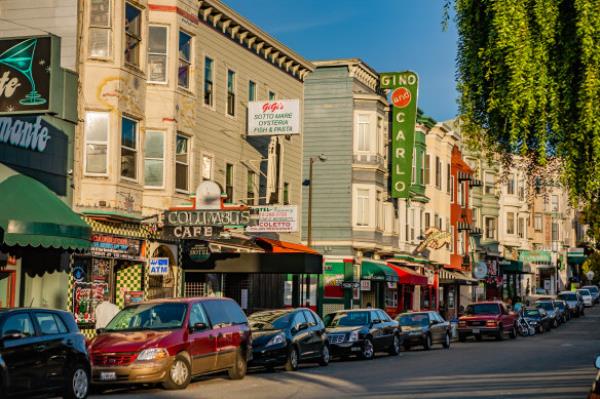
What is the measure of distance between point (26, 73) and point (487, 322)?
26.4m

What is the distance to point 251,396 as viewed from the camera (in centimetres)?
1755

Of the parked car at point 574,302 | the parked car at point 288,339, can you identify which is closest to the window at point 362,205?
the parked car at point 288,339

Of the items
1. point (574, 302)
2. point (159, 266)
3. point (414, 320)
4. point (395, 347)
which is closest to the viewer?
point (159, 266)

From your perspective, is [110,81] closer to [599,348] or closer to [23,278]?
[23,278]

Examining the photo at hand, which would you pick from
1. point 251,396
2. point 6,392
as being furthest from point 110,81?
point 6,392

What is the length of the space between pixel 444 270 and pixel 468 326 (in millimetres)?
22402

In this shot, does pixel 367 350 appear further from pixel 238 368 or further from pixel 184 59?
pixel 184 59

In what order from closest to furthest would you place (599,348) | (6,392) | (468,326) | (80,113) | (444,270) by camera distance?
(6,392) → (80,113) → (599,348) → (468,326) → (444,270)

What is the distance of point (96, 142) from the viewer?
91.8 ft

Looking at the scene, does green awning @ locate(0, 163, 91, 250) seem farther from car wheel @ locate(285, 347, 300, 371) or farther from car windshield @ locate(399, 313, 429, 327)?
car windshield @ locate(399, 313, 429, 327)

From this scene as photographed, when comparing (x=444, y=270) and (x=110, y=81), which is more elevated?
(x=110, y=81)

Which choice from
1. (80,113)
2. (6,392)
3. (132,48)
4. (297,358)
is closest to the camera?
(6,392)

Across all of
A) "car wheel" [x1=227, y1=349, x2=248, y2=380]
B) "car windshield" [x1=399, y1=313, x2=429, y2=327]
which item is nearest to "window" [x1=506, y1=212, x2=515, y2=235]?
"car windshield" [x1=399, y1=313, x2=429, y2=327]

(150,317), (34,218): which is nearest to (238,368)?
(150,317)
